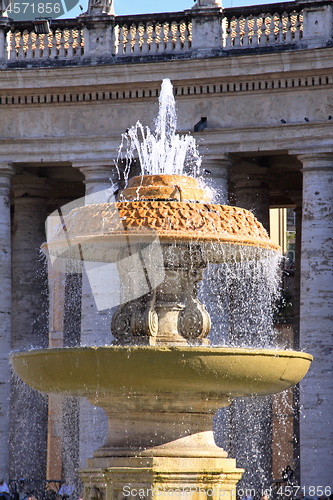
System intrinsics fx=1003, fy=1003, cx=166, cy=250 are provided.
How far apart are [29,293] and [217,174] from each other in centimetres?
889

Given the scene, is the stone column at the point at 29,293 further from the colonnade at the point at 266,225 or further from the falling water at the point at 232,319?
the falling water at the point at 232,319

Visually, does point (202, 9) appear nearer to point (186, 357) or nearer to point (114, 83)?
point (114, 83)

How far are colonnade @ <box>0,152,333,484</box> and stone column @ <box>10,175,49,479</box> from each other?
0.11 feet

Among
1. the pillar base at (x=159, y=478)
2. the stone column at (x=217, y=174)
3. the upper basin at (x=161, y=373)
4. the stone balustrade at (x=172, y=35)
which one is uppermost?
the stone balustrade at (x=172, y=35)

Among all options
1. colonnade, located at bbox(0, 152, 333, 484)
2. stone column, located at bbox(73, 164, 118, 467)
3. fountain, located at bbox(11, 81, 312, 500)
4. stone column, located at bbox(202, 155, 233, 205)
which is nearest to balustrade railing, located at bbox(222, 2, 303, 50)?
stone column, located at bbox(202, 155, 233, 205)

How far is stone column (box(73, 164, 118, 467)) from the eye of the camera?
28031 mm

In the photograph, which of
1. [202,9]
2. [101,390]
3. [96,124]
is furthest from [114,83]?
[101,390]

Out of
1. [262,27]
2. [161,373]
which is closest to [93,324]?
[262,27]

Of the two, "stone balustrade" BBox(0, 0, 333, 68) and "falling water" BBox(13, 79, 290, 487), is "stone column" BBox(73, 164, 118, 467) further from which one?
"stone balustrade" BBox(0, 0, 333, 68)

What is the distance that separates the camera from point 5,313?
29.6m

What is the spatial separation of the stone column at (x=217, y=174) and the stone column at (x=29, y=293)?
288 inches

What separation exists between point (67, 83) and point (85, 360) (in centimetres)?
1799

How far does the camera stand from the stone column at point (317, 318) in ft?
86.8

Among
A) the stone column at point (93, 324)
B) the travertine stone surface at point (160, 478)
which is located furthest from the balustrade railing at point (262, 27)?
the travertine stone surface at point (160, 478)
